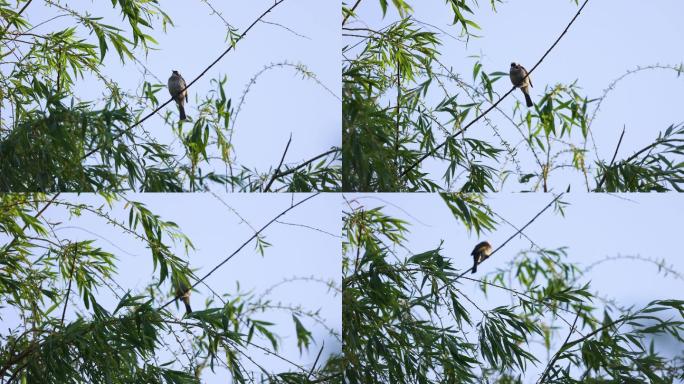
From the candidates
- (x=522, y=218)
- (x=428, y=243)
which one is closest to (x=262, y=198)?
(x=428, y=243)

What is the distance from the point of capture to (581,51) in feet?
12.4

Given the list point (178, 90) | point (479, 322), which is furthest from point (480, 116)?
point (178, 90)

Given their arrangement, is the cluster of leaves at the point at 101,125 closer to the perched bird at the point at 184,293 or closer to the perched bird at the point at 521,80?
the perched bird at the point at 184,293

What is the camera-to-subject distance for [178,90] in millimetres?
3748

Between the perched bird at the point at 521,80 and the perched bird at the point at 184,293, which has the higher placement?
the perched bird at the point at 521,80

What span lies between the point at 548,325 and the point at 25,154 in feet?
5.90

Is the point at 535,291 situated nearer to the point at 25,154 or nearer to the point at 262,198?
the point at 262,198

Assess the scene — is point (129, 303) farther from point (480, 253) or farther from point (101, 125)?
point (480, 253)

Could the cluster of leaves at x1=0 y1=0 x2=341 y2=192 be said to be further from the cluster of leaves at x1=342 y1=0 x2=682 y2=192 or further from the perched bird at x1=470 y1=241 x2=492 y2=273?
the perched bird at x1=470 y1=241 x2=492 y2=273

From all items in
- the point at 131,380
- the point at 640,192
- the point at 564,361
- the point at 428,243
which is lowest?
the point at 131,380

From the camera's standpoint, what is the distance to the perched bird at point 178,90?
3740 mm

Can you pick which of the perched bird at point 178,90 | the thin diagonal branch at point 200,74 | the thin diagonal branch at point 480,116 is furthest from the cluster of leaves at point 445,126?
the perched bird at point 178,90

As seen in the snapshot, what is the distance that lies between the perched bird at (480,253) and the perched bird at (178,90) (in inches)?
41.5

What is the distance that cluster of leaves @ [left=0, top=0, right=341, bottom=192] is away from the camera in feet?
12.2
